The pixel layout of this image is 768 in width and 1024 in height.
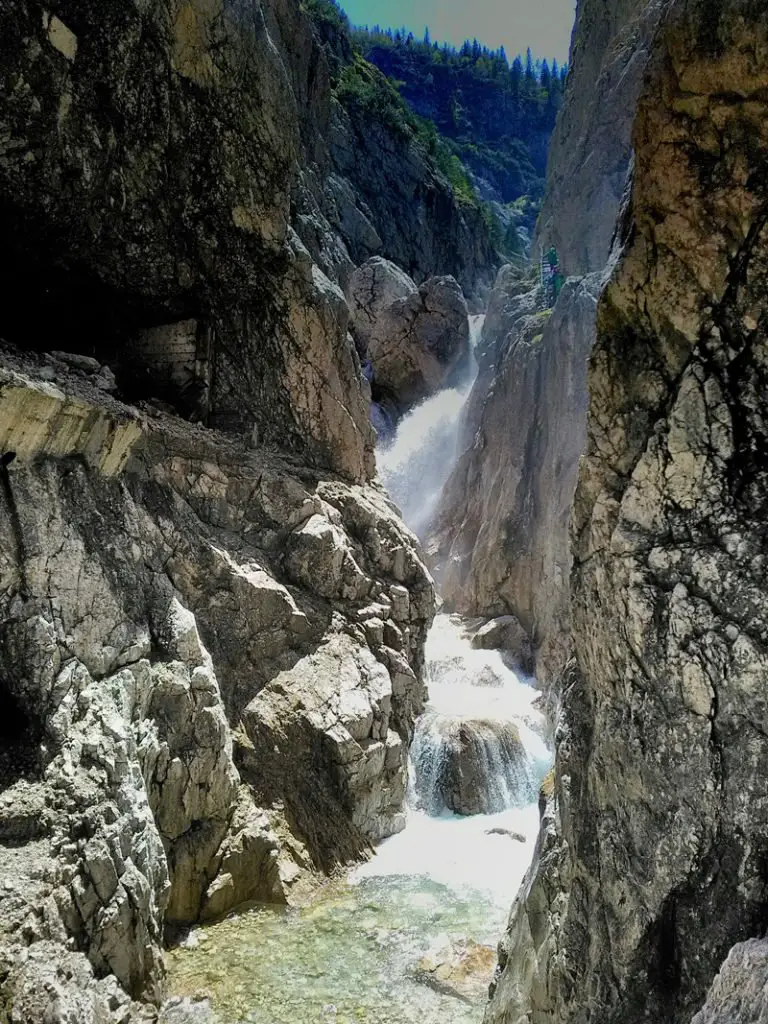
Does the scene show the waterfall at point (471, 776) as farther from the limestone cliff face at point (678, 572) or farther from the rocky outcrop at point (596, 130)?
the rocky outcrop at point (596, 130)

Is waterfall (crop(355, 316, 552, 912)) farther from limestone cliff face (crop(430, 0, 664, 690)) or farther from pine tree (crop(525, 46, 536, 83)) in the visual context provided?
pine tree (crop(525, 46, 536, 83))

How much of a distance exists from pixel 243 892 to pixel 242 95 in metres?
22.3

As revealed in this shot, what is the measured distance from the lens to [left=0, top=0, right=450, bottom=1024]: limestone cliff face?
12.0m

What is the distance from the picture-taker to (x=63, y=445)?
48.8ft

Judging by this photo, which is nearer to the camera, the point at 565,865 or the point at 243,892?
the point at 565,865

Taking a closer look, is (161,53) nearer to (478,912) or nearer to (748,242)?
(748,242)

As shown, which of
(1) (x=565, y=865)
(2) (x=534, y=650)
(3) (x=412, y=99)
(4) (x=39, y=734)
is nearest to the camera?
(1) (x=565, y=865)

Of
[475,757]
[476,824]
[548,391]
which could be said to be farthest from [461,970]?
[548,391]

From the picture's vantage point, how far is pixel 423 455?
163 ft

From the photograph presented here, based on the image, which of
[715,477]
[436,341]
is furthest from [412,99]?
[715,477]

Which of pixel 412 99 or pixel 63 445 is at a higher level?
pixel 412 99

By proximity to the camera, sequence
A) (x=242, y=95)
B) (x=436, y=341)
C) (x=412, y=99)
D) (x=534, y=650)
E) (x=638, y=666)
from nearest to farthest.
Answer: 1. (x=638, y=666)
2. (x=242, y=95)
3. (x=534, y=650)
4. (x=436, y=341)
5. (x=412, y=99)

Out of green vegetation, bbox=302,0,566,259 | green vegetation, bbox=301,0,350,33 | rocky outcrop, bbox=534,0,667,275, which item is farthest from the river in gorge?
green vegetation, bbox=302,0,566,259

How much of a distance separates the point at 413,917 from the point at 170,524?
1167cm
